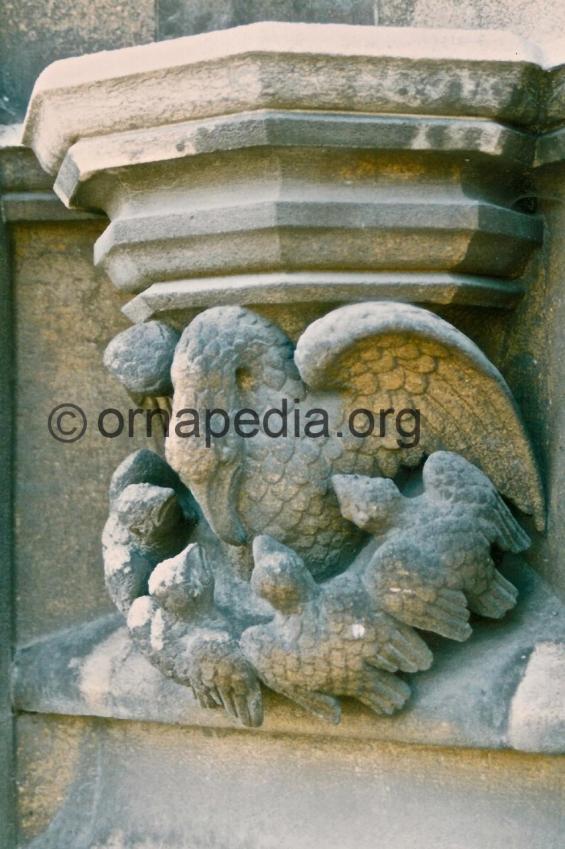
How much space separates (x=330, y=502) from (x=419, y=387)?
18 cm

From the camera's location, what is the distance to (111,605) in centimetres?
179

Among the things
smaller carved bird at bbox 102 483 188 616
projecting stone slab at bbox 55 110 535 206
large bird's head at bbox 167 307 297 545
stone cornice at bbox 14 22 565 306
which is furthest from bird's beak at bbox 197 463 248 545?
projecting stone slab at bbox 55 110 535 206

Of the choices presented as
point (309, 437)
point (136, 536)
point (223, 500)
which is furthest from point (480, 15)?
point (136, 536)

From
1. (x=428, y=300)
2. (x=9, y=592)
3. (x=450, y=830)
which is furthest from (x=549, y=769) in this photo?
(x=9, y=592)

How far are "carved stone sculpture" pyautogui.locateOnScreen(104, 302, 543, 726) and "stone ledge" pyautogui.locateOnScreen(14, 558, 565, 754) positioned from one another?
2.0 inches

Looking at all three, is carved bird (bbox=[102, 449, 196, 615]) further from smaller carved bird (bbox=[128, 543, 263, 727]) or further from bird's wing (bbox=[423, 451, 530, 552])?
bird's wing (bbox=[423, 451, 530, 552])

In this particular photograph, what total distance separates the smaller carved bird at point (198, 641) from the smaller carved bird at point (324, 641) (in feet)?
0.11

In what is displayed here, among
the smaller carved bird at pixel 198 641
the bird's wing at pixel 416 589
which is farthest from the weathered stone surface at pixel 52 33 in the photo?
the bird's wing at pixel 416 589

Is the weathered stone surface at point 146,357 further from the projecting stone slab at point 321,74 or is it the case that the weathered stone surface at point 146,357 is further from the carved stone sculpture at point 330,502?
the projecting stone slab at point 321,74

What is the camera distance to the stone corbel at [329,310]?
4.47 feet

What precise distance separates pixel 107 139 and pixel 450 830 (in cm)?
94

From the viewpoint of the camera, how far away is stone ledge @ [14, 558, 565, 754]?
1.40m

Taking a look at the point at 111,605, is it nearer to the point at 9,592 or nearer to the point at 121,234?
the point at 9,592

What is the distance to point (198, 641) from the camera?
4.77 feet
